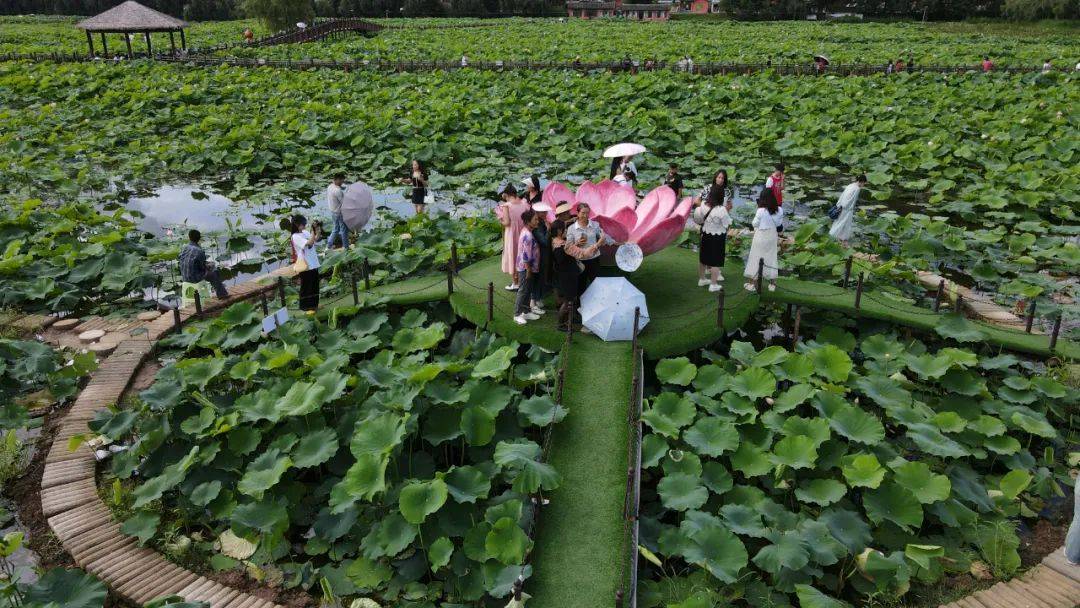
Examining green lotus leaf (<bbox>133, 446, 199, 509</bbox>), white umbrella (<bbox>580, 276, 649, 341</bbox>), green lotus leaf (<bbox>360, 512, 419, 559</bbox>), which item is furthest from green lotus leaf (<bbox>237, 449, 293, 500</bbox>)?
white umbrella (<bbox>580, 276, 649, 341</bbox>)

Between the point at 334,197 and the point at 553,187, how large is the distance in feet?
11.0

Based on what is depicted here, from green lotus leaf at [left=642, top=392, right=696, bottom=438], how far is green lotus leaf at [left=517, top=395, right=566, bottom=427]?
2.11ft

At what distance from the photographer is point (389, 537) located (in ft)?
14.5

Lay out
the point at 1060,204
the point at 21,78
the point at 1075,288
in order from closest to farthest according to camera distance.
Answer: the point at 1075,288 < the point at 1060,204 < the point at 21,78

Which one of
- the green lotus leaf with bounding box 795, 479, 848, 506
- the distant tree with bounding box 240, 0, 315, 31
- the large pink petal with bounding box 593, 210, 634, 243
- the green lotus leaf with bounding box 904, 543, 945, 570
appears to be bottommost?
the green lotus leaf with bounding box 904, 543, 945, 570

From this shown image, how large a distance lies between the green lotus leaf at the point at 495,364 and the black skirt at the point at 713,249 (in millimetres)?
2371

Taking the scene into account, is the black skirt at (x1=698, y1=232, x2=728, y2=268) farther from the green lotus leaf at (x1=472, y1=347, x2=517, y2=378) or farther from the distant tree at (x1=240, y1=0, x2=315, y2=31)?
the distant tree at (x1=240, y1=0, x2=315, y2=31)

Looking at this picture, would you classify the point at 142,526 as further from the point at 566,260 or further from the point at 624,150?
the point at 624,150

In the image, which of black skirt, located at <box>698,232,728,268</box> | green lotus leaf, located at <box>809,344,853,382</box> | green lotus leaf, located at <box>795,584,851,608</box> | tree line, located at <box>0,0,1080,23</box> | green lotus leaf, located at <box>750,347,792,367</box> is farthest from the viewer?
tree line, located at <box>0,0,1080,23</box>

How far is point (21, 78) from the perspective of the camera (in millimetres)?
22172

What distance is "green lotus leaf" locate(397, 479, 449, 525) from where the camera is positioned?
4.31 meters

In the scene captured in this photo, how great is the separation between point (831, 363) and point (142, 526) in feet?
17.2

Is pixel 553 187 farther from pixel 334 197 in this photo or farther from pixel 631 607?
pixel 631 607

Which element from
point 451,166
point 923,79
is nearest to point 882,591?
point 451,166
